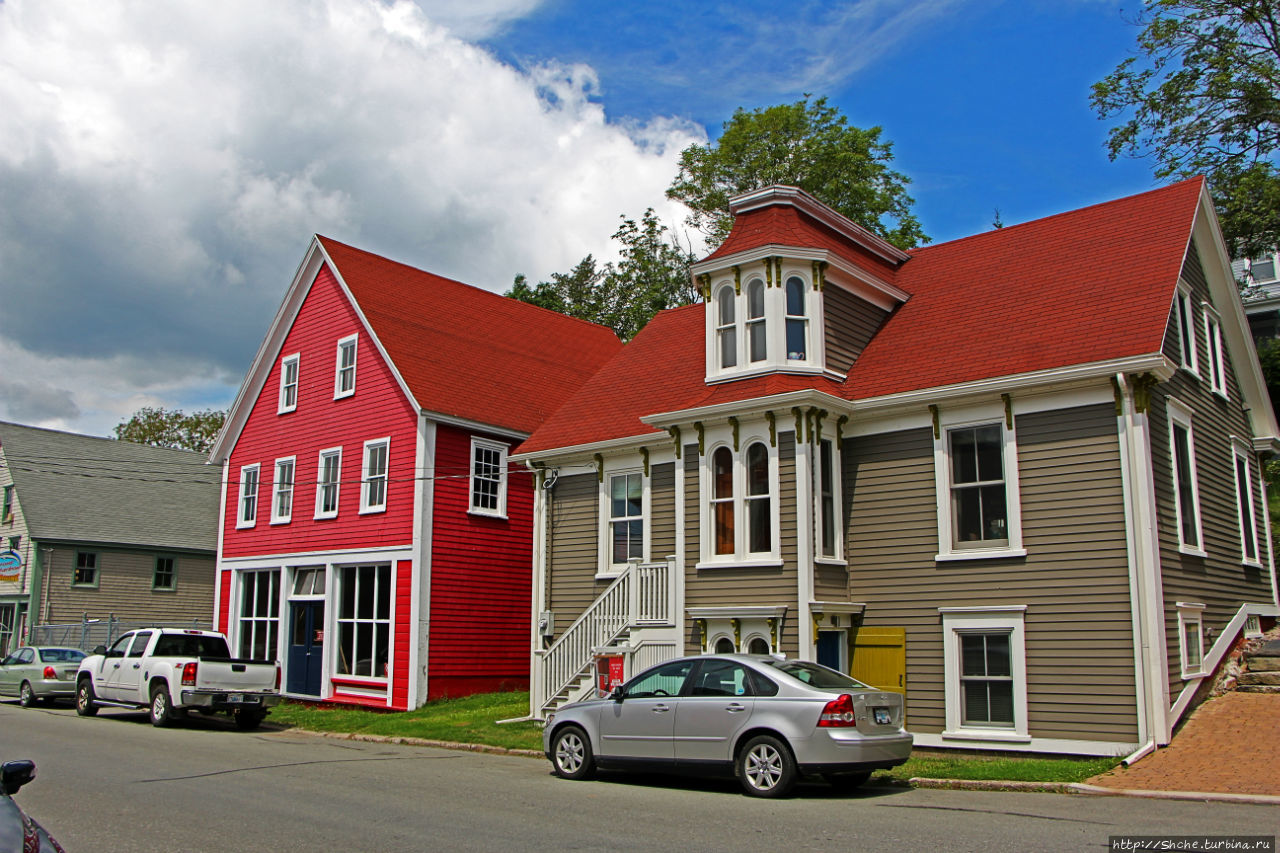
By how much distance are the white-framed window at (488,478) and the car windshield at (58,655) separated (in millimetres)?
11043

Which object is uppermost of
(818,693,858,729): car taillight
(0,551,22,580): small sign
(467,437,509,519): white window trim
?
(467,437,509,519): white window trim

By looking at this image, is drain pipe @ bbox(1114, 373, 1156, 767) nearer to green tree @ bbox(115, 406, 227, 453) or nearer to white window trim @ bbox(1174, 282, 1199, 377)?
white window trim @ bbox(1174, 282, 1199, 377)

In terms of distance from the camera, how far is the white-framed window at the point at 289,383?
28.1 m

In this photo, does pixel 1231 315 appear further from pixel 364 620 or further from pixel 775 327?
pixel 364 620

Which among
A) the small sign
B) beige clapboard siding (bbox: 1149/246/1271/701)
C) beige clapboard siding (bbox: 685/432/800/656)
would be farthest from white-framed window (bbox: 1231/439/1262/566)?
the small sign

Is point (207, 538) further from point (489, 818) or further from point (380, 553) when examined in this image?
point (489, 818)

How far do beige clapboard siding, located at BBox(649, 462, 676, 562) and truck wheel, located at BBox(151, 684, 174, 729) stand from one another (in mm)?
9495

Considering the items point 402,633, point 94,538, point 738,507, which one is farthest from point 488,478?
point 94,538

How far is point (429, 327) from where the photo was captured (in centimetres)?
2700

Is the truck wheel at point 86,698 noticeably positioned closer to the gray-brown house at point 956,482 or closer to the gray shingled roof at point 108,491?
the gray-brown house at point 956,482

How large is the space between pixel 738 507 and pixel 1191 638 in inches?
274

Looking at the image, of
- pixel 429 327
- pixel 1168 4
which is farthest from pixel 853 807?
pixel 1168 4

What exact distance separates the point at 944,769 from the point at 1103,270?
856 cm

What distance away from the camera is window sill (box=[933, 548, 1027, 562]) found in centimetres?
1505
